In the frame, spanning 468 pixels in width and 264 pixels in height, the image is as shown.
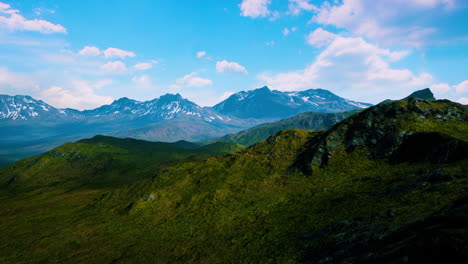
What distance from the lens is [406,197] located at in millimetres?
30828

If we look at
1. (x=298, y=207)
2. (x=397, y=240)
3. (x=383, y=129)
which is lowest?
(x=298, y=207)

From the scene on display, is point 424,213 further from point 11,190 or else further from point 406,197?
point 11,190

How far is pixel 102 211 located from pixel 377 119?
275 ft

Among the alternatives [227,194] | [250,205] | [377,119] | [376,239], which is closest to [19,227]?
[227,194]

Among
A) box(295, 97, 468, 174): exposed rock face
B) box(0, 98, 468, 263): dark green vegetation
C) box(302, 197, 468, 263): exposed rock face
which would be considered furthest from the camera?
box(295, 97, 468, 174): exposed rock face

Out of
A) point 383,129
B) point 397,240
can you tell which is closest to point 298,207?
point 397,240

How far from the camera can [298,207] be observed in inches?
1736

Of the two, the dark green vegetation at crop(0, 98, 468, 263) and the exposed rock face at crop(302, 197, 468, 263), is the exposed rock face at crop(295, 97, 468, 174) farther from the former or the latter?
the exposed rock face at crop(302, 197, 468, 263)

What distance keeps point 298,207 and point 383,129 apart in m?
30.3

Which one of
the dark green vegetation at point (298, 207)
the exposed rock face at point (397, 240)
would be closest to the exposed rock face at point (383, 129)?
the dark green vegetation at point (298, 207)

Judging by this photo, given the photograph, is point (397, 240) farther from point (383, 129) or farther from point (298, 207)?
Result: point (383, 129)

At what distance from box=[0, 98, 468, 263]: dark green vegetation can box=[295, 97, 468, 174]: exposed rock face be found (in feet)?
0.89

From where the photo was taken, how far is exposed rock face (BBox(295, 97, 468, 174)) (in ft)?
167

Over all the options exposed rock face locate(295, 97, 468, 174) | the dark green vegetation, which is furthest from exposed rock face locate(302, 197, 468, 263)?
exposed rock face locate(295, 97, 468, 174)
